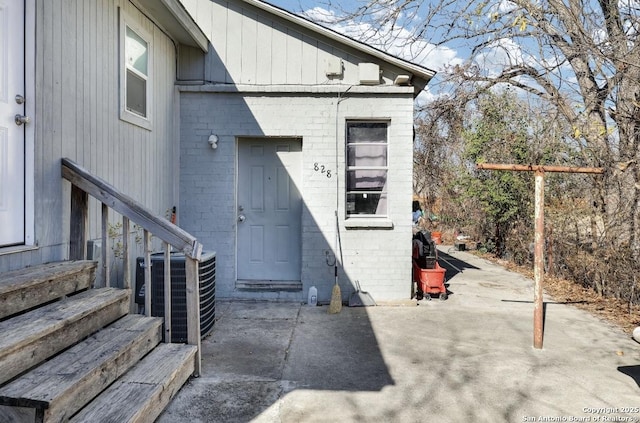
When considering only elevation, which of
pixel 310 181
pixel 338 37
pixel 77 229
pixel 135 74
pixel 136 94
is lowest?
pixel 77 229

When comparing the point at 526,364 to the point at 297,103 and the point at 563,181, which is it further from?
the point at 563,181

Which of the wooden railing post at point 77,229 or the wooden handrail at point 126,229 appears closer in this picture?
the wooden handrail at point 126,229

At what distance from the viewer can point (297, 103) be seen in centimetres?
638

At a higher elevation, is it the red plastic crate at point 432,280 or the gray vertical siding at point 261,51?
the gray vertical siding at point 261,51

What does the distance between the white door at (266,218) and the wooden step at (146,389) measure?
3.01 metres

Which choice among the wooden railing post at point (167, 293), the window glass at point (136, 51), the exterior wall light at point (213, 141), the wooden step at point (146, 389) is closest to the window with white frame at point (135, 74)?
the window glass at point (136, 51)

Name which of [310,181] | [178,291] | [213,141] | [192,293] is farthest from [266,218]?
[192,293]

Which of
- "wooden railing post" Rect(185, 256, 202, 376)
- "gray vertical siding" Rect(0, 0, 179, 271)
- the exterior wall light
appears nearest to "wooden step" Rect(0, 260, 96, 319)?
"gray vertical siding" Rect(0, 0, 179, 271)

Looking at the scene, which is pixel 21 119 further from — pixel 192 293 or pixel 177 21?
pixel 177 21

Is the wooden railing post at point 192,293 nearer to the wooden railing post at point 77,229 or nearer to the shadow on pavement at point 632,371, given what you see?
the wooden railing post at point 77,229

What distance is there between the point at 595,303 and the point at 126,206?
6358mm

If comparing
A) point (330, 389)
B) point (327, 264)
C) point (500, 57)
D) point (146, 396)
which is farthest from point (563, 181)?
point (146, 396)

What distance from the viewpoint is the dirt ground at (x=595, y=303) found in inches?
216

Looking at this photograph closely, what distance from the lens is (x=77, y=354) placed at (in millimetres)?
2689
